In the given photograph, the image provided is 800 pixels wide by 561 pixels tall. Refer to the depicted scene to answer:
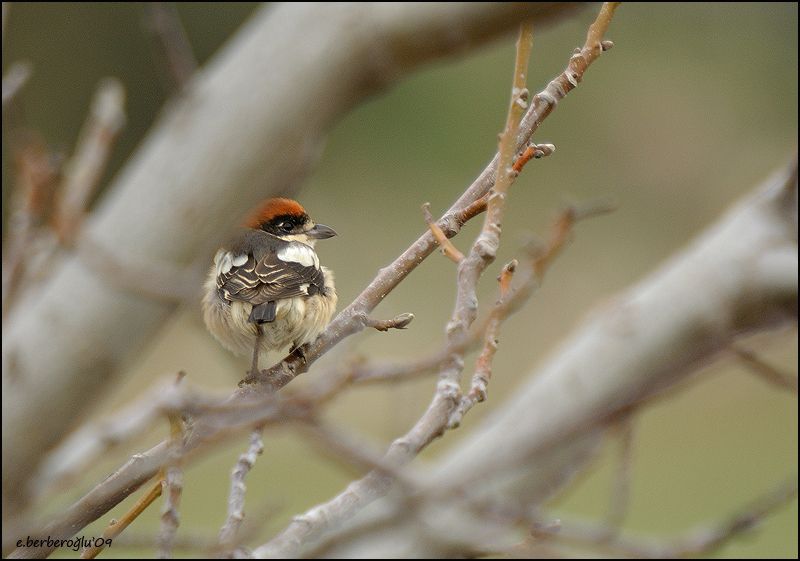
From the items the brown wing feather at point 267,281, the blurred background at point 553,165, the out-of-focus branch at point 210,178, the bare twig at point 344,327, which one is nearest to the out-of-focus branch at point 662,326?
the bare twig at point 344,327

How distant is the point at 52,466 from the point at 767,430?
6.59 metres

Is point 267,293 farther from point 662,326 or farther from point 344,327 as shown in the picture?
point 662,326

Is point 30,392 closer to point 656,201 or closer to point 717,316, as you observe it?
point 717,316

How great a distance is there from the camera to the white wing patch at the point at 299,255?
2141 mm

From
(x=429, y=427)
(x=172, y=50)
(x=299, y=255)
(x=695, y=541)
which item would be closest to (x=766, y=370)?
(x=695, y=541)

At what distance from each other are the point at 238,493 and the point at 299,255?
121 cm

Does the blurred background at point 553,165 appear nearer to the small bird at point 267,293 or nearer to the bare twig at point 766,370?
the small bird at point 267,293

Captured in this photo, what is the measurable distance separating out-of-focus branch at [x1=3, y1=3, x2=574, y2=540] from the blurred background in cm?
488

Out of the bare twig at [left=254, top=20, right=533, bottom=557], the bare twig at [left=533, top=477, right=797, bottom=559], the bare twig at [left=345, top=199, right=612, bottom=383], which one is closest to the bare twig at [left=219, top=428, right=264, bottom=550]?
the bare twig at [left=254, top=20, right=533, bottom=557]

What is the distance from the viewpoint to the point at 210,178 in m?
1.11

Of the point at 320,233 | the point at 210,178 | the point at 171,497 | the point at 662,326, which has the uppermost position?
the point at 210,178

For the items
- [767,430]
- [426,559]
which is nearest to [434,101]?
[767,430]

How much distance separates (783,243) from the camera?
1.73 meters

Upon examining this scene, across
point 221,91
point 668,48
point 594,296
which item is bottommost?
point 594,296
